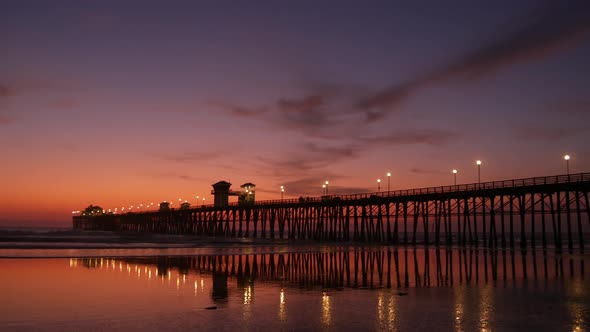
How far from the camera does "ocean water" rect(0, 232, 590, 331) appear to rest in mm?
10125

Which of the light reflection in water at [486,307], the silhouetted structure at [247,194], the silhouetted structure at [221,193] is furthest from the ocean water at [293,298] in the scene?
the silhouetted structure at [221,193]

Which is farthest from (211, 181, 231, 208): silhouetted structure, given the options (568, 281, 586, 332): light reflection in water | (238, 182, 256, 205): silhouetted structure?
(568, 281, 586, 332): light reflection in water

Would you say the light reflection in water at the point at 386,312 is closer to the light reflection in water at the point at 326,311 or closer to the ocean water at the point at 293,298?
the ocean water at the point at 293,298

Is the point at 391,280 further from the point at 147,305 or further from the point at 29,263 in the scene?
the point at 29,263

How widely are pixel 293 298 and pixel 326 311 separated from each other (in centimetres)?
220

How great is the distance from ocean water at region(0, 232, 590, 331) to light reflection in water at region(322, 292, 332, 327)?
0.03 m

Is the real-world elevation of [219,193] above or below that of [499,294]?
above

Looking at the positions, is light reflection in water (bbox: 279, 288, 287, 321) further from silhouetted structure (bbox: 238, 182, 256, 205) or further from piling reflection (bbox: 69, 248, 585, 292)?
silhouetted structure (bbox: 238, 182, 256, 205)

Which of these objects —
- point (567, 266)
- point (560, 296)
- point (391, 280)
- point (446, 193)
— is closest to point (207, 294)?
point (391, 280)

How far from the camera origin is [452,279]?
1797 centimetres

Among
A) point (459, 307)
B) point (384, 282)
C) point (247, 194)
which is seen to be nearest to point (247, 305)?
point (459, 307)

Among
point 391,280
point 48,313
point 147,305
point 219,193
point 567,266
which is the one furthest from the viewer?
point 219,193

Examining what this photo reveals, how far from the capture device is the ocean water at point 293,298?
399 inches

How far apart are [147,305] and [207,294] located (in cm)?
216
